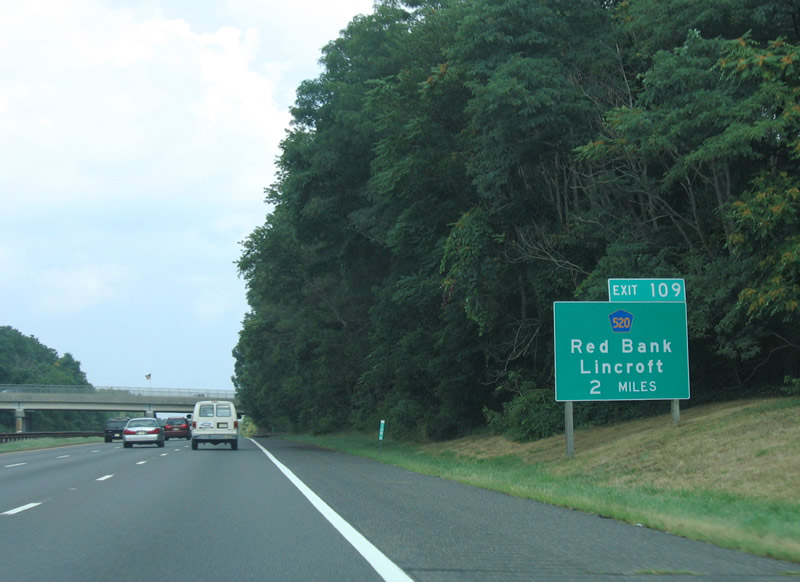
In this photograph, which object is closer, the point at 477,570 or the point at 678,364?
the point at 477,570

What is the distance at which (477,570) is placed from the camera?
7.51 m

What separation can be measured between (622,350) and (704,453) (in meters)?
4.88

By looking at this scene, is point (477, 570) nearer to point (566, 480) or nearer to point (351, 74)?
point (566, 480)

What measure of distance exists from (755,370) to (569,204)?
30.3ft

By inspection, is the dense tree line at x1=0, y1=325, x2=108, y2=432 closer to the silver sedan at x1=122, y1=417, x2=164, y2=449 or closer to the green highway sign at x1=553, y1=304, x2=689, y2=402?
the silver sedan at x1=122, y1=417, x2=164, y2=449

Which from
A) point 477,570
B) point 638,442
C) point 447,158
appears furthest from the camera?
point 447,158

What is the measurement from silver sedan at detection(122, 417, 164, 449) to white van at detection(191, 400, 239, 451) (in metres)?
6.37

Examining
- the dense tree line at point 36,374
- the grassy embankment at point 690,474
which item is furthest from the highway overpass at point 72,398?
the grassy embankment at point 690,474

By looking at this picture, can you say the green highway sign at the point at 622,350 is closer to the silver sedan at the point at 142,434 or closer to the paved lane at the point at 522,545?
the paved lane at the point at 522,545

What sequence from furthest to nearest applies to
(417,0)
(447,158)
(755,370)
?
(417,0) < (447,158) < (755,370)

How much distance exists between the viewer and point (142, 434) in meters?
42.9

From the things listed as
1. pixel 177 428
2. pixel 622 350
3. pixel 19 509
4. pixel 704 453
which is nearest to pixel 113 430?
pixel 177 428

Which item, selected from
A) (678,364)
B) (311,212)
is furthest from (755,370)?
(311,212)

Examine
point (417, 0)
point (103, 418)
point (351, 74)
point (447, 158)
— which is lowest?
point (103, 418)
